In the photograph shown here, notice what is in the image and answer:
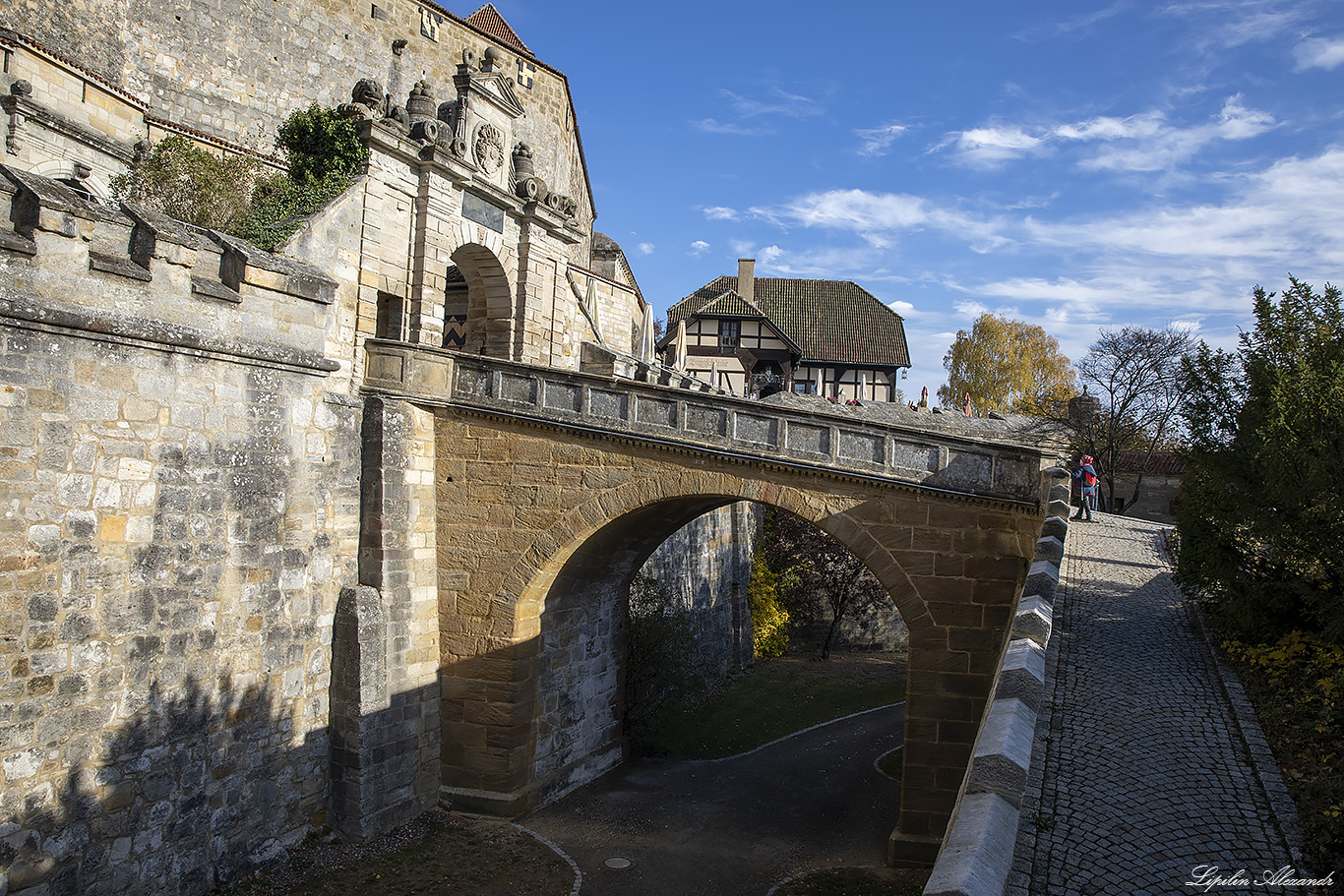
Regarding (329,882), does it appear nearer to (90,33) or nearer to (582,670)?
(582,670)

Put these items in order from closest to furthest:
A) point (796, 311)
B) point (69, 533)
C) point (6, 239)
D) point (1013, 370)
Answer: point (6, 239) < point (69, 533) < point (796, 311) < point (1013, 370)

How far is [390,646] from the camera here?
1214cm

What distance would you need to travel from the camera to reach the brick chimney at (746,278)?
41.6m

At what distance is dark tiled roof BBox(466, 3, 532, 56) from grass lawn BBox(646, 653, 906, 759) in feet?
73.1

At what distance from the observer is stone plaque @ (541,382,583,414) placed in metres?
12.4

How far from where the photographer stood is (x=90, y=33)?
1923 centimetres

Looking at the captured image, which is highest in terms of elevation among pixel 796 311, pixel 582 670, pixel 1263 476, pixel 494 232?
pixel 796 311

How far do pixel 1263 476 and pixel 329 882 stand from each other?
1141 centimetres

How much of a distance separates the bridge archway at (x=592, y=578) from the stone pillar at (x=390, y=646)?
0.30m

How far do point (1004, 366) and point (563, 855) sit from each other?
41.5 m

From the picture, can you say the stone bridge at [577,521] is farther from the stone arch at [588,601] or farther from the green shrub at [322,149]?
A: the green shrub at [322,149]

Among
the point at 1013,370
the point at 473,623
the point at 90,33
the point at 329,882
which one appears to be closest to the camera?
the point at 329,882

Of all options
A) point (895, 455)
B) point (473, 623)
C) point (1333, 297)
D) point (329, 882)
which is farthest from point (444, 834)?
point (1333, 297)

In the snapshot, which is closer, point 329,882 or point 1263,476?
point 1263,476
